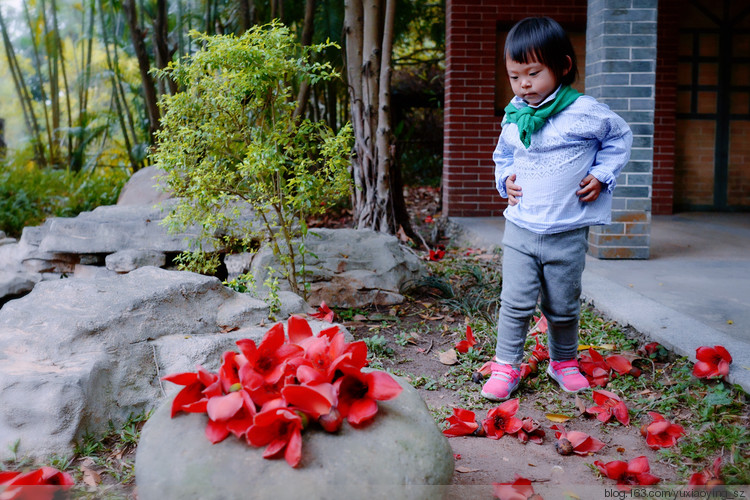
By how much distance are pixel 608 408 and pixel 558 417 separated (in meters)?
0.19

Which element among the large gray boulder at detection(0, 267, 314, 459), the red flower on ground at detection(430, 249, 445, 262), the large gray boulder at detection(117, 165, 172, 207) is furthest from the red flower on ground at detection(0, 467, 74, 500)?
the large gray boulder at detection(117, 165, 172, 207)

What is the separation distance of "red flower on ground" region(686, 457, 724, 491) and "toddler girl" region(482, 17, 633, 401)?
2.76 feet

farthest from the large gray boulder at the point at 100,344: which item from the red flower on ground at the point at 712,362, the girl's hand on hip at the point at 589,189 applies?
the red flower on ground at the point at 712,362

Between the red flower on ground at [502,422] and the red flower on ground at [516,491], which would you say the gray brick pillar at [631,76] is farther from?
the red flower on ground at [516,491]

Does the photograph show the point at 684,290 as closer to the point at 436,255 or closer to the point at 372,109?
the point at 436,255

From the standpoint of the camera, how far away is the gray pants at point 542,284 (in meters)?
2.67

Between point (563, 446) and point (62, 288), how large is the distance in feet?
6.86

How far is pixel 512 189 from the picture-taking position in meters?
2.73

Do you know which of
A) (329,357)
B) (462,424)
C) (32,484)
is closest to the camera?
(32,484)

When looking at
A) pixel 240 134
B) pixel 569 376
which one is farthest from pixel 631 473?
pixel 240 134

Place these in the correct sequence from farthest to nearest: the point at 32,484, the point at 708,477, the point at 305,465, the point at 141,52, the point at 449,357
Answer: the point at 141,52
the point at 449,357
the point at 708,477
the point at 32,484
the point at 305,465

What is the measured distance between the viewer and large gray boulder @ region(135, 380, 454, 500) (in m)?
1.50

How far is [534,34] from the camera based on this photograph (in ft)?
7.99

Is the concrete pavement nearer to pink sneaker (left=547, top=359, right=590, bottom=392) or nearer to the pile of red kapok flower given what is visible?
pink sneaker (left=547, top=359, right=590, bottom=392)
